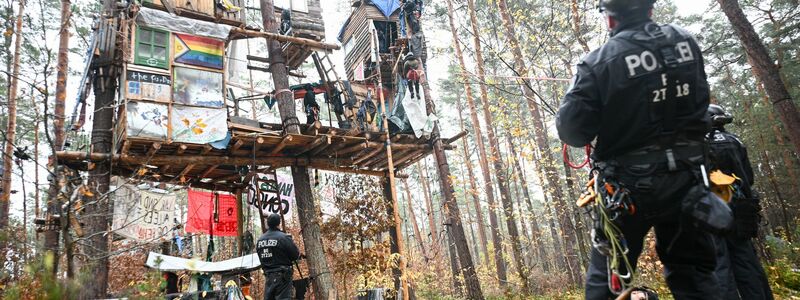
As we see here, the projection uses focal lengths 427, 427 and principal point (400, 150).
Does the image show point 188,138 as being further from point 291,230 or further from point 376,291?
point 291,230

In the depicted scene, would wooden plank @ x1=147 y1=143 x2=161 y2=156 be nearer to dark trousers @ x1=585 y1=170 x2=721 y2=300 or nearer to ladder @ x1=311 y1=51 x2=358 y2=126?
ladder @ x1=311 y1=51 x2=358 y2=126

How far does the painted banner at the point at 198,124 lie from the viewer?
28.6 feet

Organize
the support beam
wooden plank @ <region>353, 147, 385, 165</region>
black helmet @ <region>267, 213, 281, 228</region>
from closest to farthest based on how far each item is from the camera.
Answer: black helmet @ <region>267, 213, 281, 228</region>, the support beam, wooden plank @ <region>353, 147, 385, 165</region>

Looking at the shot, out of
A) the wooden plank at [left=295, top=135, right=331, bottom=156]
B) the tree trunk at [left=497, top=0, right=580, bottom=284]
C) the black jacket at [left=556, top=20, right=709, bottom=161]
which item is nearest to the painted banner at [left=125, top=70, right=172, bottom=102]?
the wooden plank at [left=295, top=135, right=331, bottom=156]

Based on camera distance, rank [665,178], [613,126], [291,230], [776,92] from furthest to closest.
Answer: [291,230] < [776,92] < [613,126] < [665,178]

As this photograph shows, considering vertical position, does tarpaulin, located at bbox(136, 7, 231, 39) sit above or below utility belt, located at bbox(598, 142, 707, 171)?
above

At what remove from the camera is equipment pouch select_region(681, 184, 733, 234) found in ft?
6.63

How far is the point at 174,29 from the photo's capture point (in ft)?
30.9

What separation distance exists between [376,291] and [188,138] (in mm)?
4892

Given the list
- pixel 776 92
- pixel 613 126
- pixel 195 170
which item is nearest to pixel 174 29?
pixel 195 170

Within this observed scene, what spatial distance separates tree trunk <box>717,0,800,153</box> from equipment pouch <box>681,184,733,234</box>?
6838 millimetres

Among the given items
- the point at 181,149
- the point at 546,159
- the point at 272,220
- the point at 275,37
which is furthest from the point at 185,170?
the point at 546,159

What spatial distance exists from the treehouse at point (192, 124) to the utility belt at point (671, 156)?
25.1ft

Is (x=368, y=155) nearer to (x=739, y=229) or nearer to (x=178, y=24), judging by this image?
(x=178, y=24)
